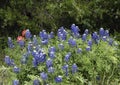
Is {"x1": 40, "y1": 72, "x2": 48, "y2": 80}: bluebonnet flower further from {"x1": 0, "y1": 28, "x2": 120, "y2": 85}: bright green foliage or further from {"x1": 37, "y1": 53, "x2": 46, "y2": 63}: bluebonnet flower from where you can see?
{"x1": 37, "y1": 53, "x2": 46, "y2": 63}: bluebonnet flower

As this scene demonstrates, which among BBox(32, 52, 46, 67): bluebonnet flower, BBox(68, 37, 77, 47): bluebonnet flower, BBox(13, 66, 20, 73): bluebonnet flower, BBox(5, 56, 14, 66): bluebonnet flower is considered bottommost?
BBox(13, 66, 20, 73): bluebonnet flower

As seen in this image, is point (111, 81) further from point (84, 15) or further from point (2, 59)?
point (2, 59)

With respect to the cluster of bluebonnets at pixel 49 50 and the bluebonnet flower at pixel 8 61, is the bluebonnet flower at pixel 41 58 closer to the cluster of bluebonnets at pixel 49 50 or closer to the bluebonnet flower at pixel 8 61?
the cluster of bluebonnets at pixel 49 50

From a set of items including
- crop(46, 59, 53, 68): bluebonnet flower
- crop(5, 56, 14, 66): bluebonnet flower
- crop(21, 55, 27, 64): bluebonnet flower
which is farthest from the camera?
crop(5, 56, 14, 66): bluebonnet flower

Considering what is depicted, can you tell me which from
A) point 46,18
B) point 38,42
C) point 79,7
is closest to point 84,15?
point 79,7

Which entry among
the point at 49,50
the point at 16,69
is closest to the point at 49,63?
the point at 49,50

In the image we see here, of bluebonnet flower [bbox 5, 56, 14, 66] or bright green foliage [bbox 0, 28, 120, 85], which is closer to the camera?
bright green foliage [bbox 0, 28, 120, 85]

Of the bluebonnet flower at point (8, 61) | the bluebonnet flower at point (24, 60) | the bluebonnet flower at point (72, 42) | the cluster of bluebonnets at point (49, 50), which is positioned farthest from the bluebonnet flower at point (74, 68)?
the bluebonnet flower at point (8, 61)

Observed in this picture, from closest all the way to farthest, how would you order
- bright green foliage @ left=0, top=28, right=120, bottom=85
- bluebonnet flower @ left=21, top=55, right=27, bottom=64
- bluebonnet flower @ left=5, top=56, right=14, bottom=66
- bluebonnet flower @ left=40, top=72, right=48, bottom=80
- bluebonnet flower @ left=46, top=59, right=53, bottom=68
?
bluebonnet flower @ left=40, top=72, right=48, bottom=80 < bluebonnet flower @ left=46, top=59, right=53, bottom=68 < bright green foliage @ left=0, top=28, right=120, bottom=85 < bluebonnet flower @ left=21, top=55, right=27, bottom=64 < bluebonnet flower @ left=5, top=56, right=14, bottom=66

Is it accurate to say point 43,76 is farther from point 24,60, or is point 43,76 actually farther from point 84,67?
point 84,67

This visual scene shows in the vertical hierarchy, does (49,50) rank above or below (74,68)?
above

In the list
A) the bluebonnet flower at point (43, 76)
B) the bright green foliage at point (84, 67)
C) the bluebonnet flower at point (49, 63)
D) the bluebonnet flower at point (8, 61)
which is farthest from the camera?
the bluebonnet flower at point (8, 61)

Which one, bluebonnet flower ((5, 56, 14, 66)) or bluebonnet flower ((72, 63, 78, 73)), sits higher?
bluebonnet flower ((5, 56, 14, 66))

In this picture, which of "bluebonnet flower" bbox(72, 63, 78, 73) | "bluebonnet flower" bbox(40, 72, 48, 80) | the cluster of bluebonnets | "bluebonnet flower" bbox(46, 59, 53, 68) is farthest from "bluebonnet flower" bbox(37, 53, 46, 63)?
"bluebonnet flower" bbox(72, 63, 78, 73)
